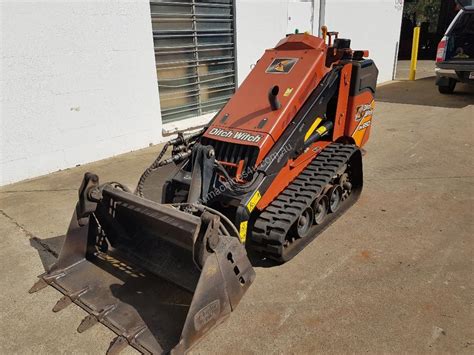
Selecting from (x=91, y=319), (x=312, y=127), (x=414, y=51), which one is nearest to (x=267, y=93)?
(x=312, y=127)

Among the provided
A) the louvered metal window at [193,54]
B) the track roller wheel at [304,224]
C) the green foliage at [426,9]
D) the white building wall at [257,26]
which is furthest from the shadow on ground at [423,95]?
the green foliage at [426,9]

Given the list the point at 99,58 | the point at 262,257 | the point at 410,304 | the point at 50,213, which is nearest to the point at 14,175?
the point at 50,213

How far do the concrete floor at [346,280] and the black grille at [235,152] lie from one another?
0.90 meters

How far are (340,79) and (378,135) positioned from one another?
128 inches

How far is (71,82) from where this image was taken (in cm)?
563

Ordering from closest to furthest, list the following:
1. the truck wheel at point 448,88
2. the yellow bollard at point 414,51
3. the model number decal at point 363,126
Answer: the model number decal at point 363,126, the truck wheel at point 448,88, the yellow bollard at point 414,51

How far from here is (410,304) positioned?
281 cm

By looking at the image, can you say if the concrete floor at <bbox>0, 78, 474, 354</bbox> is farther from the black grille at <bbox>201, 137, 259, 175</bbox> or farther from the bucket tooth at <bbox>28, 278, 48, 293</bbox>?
the black grille at <bbox>201, 137, 259, 175</bbox>

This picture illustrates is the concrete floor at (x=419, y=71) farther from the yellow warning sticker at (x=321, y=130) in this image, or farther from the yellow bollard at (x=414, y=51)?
the yellow warning sticker at (x=321, y=130)

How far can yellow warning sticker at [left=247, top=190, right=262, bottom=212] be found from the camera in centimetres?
308

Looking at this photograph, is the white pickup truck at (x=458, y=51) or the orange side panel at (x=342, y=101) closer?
the orange side panel at (x=342, y=101)

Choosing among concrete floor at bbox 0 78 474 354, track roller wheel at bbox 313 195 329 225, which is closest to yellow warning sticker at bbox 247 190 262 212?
concrete floor at bbox 0 78 474 354

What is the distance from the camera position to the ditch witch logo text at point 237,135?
3440 millimetres

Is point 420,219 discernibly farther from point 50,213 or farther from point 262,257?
point 50,213
